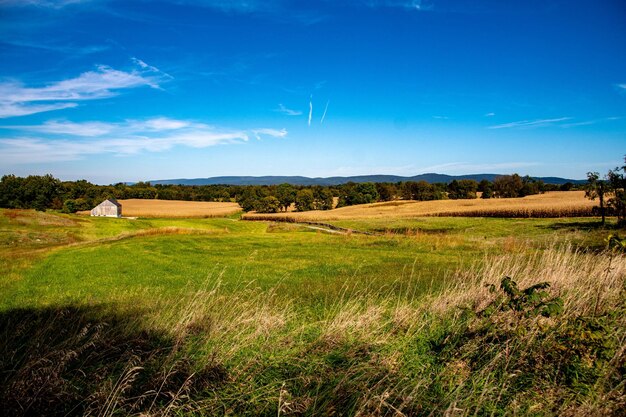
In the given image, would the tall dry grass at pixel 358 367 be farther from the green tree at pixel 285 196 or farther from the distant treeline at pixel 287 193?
the green tree at pixel 285 196

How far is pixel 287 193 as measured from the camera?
116 m

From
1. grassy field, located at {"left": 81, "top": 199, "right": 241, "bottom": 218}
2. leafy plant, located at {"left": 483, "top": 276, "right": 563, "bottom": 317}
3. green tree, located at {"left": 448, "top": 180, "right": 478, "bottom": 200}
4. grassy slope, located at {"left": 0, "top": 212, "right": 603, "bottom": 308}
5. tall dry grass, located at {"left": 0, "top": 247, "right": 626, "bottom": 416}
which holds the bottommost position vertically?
grassy field, located at {"left": 81, "top": 199, "right": 241, "bottom": 218}

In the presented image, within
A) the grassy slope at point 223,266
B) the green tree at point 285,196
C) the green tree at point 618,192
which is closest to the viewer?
the grassy slope at point 223,266

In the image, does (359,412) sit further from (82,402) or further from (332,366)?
(82,402)

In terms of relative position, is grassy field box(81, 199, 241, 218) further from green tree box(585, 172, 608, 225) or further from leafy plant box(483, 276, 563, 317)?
leafy plant box(483, 276, 563, 317)

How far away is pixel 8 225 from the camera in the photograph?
35219mm

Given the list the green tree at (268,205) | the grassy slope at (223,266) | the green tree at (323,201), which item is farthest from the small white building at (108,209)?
the grassy slope at (223,266)

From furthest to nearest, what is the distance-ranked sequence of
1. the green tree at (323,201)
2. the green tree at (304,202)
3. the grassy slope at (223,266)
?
the green tree at (323,201)
the green tree at (304,202)
the grassy slope at (223,266)

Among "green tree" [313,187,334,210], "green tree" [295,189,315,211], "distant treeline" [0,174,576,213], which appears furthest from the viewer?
"green tree" [313,187,334,210]

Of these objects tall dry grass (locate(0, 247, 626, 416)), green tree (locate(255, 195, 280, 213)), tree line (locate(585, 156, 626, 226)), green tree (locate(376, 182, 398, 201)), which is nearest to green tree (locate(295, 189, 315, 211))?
green tree (locate(255, 195, 280, 213))

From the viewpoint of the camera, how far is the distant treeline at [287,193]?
4038 inches

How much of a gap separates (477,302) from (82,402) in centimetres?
678

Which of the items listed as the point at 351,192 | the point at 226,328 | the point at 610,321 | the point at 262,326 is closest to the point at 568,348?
the point at 610,321

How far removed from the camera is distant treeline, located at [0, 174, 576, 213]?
4038 inches
